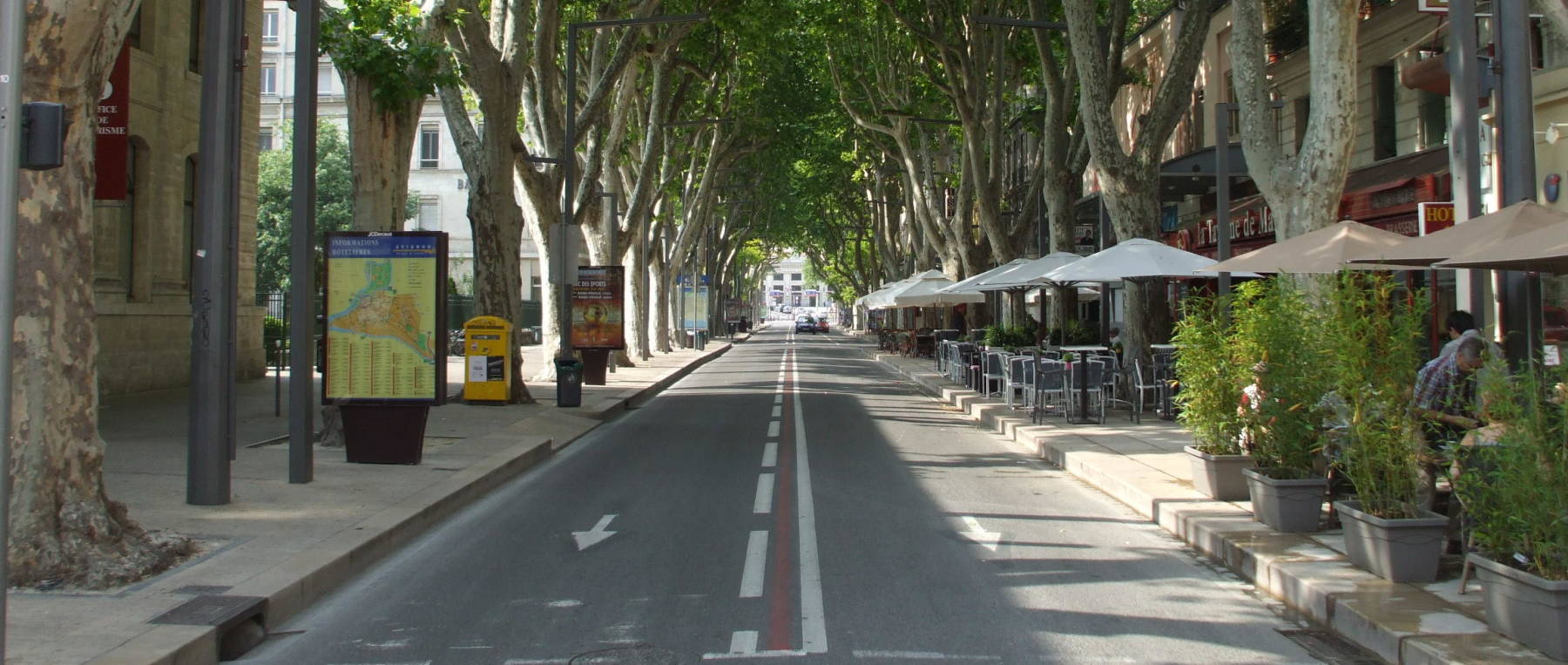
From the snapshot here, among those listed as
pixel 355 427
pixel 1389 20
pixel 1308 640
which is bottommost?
pixel 1308 640

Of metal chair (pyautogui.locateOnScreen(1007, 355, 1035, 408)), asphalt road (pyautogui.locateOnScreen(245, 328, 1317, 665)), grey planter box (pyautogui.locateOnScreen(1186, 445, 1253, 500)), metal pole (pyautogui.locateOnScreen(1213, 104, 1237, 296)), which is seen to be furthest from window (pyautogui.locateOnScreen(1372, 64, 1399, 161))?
grey planter box (pyautogui.locateOnScreen(1186, 445, 1253, 500))

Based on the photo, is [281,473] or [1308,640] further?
[281,473]

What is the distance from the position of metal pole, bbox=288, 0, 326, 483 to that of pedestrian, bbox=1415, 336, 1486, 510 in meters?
8.22

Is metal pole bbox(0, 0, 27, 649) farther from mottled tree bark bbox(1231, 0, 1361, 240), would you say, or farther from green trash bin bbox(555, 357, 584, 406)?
green trash bin bbox(555, 357, 584, 406)

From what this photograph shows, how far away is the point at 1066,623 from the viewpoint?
613 centimetres

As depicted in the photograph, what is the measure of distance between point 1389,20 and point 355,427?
18.1 metres

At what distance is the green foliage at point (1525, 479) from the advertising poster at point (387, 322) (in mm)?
8681

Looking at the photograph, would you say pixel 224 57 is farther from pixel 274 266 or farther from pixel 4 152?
pixel 274 266

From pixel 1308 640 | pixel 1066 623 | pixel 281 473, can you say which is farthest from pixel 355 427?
pixel 1308 640

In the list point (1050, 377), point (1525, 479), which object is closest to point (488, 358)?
point (1050, 377)

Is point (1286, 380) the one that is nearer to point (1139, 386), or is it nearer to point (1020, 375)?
point (1139, 386)

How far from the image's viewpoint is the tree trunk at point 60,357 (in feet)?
20.3

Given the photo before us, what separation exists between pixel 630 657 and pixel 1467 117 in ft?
24.8

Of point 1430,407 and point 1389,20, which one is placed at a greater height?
point 1389,20
